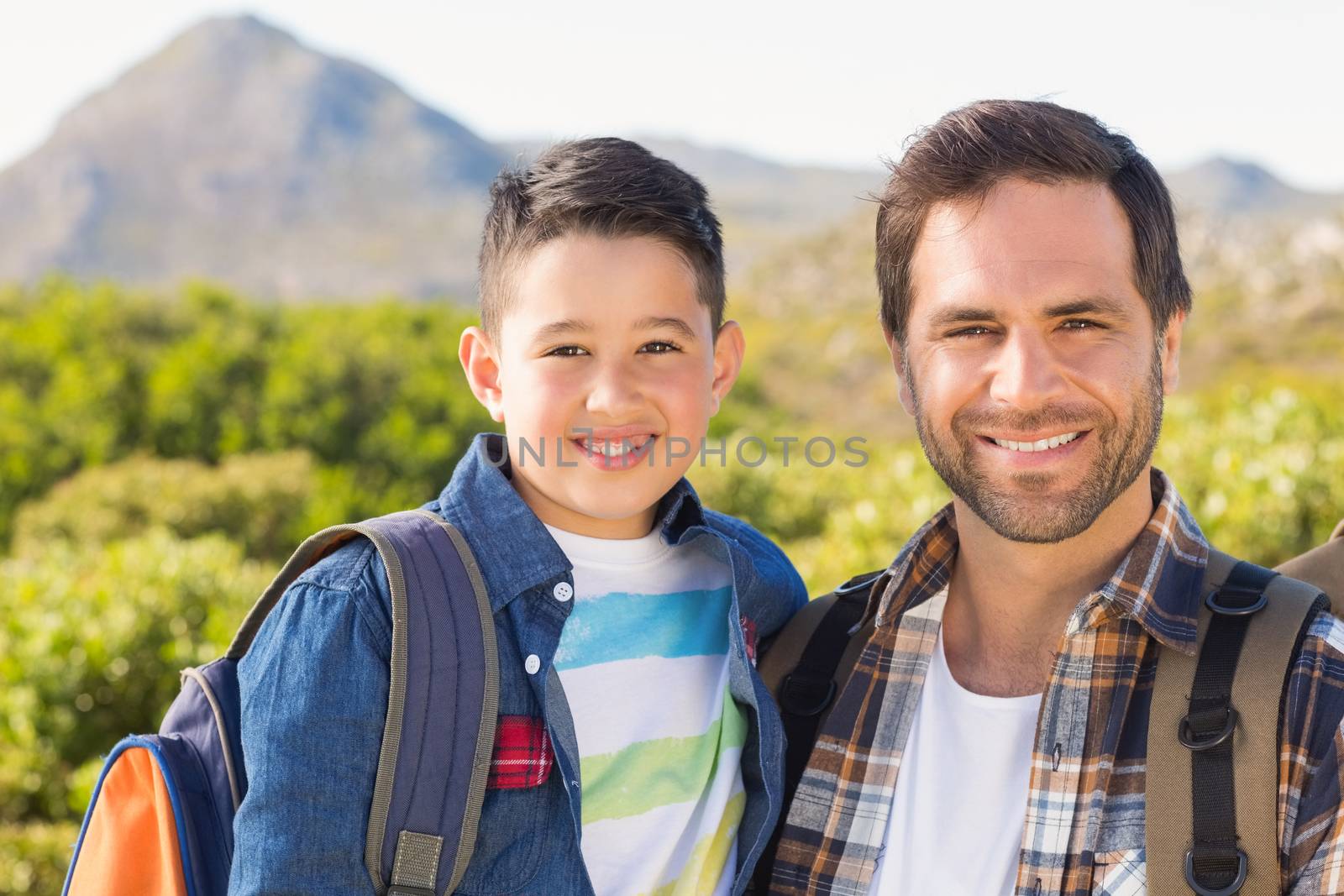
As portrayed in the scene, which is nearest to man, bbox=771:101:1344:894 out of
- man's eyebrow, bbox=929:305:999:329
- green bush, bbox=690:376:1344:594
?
man's eyebrow, bbox=929:305:999:329

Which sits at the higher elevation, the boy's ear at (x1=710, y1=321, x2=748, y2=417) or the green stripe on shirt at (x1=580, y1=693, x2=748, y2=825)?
the boy's ear at (x1=710, y1=321, x2=748, y2=417)

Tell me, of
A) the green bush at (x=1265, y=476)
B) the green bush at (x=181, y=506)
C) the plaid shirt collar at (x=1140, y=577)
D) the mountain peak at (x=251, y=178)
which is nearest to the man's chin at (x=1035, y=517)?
the plaid shirt collar at (x=1140, y=577)

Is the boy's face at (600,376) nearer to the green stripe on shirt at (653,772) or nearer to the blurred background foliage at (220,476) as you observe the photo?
the green stripe on shirt at (653,772)

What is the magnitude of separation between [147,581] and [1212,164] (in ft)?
281

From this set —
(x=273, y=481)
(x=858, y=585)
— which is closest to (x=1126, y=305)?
(x=858, y=585)

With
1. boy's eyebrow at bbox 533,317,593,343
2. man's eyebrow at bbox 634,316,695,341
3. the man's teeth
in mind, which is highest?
man's eyebrow at bbox 634,316,695,341

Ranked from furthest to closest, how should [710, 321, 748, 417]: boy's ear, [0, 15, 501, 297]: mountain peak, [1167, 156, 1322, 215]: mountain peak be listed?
1. [1167, 156, 1322, 215]: mountain peak
2. [0, 15, 501, 297]: mountain peak
3. [710, 321, 748, 417]: boy's ear

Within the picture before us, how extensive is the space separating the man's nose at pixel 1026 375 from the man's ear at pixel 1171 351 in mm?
257

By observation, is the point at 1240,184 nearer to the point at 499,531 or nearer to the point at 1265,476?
the point at 1265,476

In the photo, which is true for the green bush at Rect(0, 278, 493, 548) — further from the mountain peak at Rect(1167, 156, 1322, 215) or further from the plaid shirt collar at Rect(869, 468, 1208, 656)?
the mountain peak at Rect(1167, 156, 1322, 215)

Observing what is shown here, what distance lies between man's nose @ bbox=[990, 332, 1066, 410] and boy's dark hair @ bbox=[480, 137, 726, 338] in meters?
0.57

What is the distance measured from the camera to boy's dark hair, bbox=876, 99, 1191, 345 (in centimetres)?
191

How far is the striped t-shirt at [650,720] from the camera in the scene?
184 cm

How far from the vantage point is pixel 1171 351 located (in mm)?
2020
